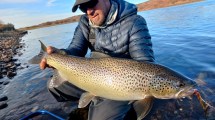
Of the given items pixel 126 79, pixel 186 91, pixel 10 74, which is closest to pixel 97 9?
pixel 126 79

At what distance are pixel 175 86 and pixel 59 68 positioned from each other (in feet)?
6.11

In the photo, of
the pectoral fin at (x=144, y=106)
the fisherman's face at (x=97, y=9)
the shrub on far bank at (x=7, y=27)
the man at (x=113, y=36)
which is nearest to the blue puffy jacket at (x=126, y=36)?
the man at (x=113, y=36)

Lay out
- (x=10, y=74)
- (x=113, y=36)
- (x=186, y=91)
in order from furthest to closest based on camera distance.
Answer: (x=10, y=74) < (x=113, y=36) < (x=186, y=91)

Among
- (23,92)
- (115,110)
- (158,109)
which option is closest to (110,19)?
(115,110)

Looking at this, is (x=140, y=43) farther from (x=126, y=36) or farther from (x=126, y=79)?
(x=126, y=79)

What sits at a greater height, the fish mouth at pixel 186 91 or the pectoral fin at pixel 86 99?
the fish mouth at pixel 186 91

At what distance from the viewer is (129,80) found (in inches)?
144

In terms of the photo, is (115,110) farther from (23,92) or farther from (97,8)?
(23,92)

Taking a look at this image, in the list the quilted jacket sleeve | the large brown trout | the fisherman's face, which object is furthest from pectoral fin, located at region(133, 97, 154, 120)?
the fisherman's face

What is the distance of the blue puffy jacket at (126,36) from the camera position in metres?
4.41

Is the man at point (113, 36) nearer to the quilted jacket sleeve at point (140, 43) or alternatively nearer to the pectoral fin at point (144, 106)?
the quilted jacket sleeve at point (140, 43)

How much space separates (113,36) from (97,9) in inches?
21.7

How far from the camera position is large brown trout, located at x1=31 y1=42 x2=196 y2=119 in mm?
3502

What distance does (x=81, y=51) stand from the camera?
17.7 ft
